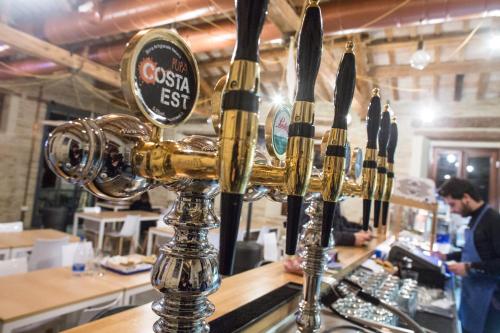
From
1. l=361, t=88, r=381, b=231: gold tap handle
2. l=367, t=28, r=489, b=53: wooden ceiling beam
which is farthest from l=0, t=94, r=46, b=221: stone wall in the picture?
l=361, t=88, r=381, b=231: gold tap handle

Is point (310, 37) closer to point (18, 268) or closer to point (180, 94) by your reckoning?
point (180, 94)

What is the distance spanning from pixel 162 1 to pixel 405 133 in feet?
19.2

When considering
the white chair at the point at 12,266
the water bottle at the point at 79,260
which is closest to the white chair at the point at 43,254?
the white chair at the point at 12,266

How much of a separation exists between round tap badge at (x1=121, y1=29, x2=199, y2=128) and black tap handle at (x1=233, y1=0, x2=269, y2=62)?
17cm

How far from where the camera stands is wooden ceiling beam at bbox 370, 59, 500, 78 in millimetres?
5348

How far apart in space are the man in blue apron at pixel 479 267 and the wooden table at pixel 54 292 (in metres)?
2.54

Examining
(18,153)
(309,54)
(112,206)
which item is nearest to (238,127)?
(309,54)

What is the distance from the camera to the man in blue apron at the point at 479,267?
271 cm

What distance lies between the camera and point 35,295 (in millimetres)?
2135

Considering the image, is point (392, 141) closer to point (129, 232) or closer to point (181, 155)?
point (181, 155)

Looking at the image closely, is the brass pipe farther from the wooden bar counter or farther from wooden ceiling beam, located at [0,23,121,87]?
wooden ceiling beam, located at [0,23,121,87]

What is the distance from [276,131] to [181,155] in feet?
1.20

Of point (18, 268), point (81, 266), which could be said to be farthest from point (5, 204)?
point (81, 266)

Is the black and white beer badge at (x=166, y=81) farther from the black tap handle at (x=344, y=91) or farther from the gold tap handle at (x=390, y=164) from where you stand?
the gold tap handle at (x=390, y=164)
